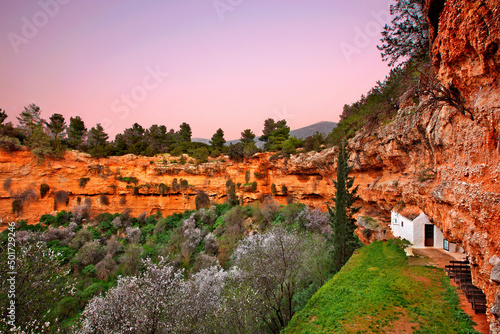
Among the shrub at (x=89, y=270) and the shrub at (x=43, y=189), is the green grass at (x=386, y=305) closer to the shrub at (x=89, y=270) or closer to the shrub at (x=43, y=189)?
the shrub at (x=89, y=270)

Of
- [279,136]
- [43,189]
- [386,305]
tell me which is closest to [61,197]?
[43,189]

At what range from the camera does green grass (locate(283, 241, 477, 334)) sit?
6.52 m

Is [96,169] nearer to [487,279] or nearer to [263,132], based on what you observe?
[263,132]

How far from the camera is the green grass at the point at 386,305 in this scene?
6523 millimetres

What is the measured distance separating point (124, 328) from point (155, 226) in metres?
21.2

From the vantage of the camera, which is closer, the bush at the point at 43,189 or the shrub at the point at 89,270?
the shrub at the point at 89,270

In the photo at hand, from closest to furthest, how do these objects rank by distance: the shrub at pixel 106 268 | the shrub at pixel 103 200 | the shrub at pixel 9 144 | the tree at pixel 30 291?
the tree at pixel 30 291 → the shrub at pixel 106 268 → the shrub at pixel 9 144 → the shrub at pixel 103 200

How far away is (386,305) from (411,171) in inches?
354

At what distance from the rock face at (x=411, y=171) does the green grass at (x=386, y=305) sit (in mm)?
2679

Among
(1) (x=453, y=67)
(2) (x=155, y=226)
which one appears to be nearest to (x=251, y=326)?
(1) (x=453, y=67)

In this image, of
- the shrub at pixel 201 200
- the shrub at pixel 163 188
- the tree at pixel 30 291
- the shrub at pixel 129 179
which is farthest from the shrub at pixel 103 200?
the tree at pixel 30 291

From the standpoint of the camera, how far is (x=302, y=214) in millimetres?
24672

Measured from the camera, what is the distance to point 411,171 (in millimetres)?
13484

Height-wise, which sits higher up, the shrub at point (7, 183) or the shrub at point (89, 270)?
the shrub at point (7, 183)
